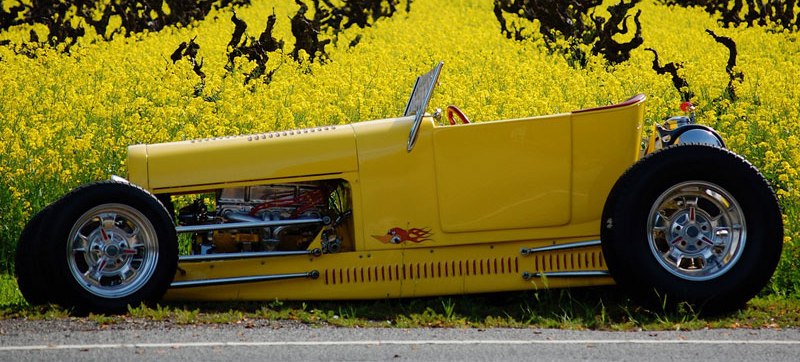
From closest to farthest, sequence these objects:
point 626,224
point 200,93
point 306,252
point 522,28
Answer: point 626,224 → point 306,252 → point 200,93 → point 522,28

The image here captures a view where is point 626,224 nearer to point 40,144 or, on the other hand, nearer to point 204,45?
point 40,144

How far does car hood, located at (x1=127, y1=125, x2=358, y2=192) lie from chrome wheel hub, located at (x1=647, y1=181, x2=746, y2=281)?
1.87 m

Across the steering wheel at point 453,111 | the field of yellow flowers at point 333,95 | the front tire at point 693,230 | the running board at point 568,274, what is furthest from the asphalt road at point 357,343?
the steering wheel at point 453,111

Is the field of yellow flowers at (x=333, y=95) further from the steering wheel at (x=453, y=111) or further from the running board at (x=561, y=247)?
the steering wheel at (x=453, y=111)

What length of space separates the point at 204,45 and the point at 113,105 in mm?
6091

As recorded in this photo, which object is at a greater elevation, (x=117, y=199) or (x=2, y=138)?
(x=2, y=138)

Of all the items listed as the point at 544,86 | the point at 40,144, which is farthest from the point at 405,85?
the point at 40,144

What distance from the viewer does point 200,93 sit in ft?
44.1

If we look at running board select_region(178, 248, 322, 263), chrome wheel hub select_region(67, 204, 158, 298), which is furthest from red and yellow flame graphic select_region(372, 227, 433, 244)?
chrome wheel hub select_region(67, 204, 158, 298)

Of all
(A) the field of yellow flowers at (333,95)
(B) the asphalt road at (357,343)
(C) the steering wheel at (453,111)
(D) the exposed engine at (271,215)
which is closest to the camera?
(B) the asphalt road at (357,343)

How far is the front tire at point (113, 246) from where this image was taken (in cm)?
725

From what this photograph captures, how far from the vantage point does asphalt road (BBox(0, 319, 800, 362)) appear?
6.24 m

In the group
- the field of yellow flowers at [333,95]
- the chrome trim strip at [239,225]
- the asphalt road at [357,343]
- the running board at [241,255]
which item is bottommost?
the asphalt road at [357,343]

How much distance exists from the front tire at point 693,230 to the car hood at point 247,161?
1.68 m
